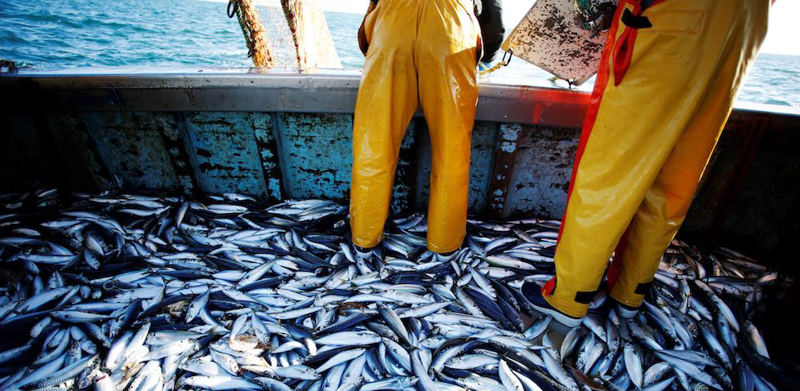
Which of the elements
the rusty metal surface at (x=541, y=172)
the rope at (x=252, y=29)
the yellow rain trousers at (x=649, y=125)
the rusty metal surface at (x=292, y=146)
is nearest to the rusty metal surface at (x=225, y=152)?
the rusty metal surface at (x=292, y=146)

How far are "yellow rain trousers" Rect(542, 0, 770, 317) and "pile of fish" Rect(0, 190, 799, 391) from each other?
18.4 inches

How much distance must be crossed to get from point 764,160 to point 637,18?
7.04 ft

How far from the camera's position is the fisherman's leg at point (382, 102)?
2.05m

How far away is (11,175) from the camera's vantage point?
10.2 feet

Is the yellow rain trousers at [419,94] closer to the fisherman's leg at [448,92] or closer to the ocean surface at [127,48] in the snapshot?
the fisherman's leg at [448,92]

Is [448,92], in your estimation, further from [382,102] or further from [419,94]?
[382,102]

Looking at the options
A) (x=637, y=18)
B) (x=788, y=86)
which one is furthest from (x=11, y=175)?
(x=788, y=86)

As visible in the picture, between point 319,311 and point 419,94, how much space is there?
5.18ft

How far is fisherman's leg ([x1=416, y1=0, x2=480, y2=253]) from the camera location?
201cm

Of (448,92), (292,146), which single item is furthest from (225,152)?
(448,92)

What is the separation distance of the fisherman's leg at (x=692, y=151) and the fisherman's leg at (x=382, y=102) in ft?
4.56

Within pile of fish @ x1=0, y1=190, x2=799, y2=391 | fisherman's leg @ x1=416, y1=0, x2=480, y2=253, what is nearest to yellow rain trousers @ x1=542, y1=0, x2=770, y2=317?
pile of fish @ x1=0, y1=190, x2=799, y2=391

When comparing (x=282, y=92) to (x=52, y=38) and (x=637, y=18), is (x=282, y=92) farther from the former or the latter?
(x=52, y=38)

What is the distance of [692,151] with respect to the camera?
5.52 feet
